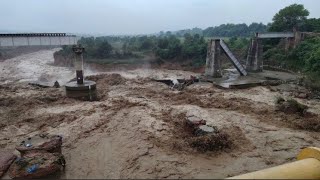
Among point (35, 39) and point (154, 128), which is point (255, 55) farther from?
point (35, 39)

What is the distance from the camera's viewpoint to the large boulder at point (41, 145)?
45.7 feet

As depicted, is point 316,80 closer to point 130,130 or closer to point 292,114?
point 292,114

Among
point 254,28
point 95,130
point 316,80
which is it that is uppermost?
point 254,28

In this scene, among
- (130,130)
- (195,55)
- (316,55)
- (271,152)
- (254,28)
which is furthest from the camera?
(254,28)

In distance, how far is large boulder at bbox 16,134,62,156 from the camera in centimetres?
1392

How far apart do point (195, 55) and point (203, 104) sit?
30.0 meters

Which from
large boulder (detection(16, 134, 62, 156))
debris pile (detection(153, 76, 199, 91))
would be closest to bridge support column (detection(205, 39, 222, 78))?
debris pile (detection(153, 76, 199, 91))

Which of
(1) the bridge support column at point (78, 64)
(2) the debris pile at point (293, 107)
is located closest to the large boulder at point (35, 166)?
(2) the debris pile at point (293, 107)

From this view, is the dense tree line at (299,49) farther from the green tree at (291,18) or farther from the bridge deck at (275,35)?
the bridge deck at (275,35)

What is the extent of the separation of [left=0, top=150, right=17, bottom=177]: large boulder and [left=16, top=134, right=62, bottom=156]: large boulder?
57cm

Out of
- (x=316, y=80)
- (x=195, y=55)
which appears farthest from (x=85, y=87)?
(x=195, y=55)

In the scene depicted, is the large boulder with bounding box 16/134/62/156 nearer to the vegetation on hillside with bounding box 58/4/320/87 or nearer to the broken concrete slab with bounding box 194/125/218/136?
the broken concrete slab with bounding box 194/125/218/136

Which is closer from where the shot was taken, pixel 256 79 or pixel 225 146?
pixel 225 146

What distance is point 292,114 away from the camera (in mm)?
21031
